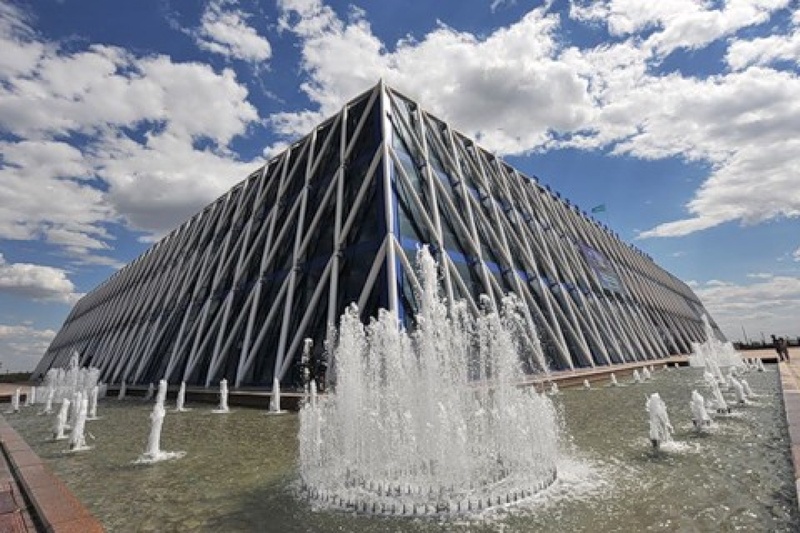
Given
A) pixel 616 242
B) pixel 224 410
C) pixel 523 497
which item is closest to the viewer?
pixel 523 497

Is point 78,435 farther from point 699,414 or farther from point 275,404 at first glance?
point 699,414

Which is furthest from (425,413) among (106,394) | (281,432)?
(106,394)

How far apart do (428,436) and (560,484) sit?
2100 mm

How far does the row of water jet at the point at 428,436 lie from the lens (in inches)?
253

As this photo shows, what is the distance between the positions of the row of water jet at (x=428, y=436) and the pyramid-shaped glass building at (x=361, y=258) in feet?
25.3

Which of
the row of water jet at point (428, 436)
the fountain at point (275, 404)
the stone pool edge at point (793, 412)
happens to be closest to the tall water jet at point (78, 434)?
the fountain at point (275, 404)

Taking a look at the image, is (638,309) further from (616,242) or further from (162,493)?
(162,493)

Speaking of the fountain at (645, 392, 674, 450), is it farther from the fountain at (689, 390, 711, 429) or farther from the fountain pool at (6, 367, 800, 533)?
the fountain at (689, 390, 711, 429)

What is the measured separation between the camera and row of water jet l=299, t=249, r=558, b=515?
642cm

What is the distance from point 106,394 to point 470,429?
1159 inches

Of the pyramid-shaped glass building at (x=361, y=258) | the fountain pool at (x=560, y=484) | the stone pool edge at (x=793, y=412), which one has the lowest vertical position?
the fountain pool at (x=560, y=484)

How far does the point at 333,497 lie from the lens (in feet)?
21.0

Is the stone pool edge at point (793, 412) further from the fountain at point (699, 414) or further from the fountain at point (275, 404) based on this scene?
the fountain at point (275, 404)

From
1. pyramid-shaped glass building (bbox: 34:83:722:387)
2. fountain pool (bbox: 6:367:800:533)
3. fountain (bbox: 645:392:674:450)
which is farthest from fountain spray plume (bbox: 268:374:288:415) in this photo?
fountain (bbox: 645:392:674:450)
